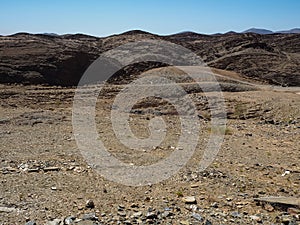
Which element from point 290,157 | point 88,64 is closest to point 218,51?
point 88,64

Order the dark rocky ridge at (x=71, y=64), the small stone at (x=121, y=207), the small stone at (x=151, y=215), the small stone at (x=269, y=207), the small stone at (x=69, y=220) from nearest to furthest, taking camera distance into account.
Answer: the small stone at (x=69, y=220) → the small stone at (x=151, y=215) → the small stone at (x=121, y=207) → the small stone at (x=269, y=207) → the dark rocky ridge at (x=71, y=64)

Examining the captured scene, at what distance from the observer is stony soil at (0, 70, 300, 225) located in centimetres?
604

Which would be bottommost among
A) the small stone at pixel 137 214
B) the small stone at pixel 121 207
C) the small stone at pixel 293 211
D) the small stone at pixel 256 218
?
the small stone at pixel 256 218

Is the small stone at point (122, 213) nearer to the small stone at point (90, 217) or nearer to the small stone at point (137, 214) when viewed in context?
the small stone at point (137, 214)

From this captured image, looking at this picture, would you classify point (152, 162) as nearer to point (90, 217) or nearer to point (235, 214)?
point (235, 214)

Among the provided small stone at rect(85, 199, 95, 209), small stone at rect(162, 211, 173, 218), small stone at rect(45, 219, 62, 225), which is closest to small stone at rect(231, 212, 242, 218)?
small stone at rect(162, 211, 173, 218)

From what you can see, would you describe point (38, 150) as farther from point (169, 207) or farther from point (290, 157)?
point (290, 157)

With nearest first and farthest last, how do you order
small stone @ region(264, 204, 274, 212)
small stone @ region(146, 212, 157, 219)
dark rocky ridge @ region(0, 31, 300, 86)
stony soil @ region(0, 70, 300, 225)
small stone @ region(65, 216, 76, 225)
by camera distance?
small stone @ region(65, 216, 76, 225) → small stone @ region(146, 212, 157, 219) → stony soil @ region(0, 70, 300, 225) → small stone @ region(264, 204, 274, 212) → dark rocky ridge @ region(0, 31, 300, 86)

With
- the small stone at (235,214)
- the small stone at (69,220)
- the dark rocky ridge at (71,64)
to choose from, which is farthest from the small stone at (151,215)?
the dark rocky ridge at (71,64)

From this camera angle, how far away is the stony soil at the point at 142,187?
604 cm

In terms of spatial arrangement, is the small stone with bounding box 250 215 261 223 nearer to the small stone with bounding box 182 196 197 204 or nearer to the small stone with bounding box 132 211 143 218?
the small stone with bounding box 182 196 197 204

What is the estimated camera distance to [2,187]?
22.8 ft

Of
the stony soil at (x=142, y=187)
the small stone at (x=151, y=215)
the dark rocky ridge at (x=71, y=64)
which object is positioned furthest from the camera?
the dark rocky ridge at (x=71, y=64)

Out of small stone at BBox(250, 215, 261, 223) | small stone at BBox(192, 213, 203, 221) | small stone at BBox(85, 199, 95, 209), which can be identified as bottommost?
small stone at BBox(250, 215, 261, 223)
